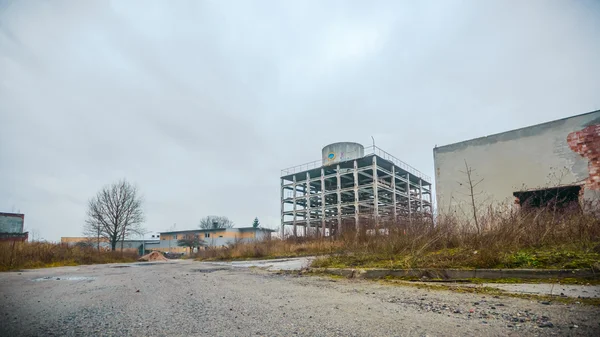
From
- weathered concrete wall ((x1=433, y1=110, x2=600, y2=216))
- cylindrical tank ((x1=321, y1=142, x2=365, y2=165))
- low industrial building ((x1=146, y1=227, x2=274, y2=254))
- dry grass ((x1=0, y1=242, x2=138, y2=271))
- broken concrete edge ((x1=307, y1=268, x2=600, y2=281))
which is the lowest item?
low industrial building ((x1=146, y1=227, x2=274, y2=254))

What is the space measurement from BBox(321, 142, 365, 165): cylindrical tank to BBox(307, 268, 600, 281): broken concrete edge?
1407 inches

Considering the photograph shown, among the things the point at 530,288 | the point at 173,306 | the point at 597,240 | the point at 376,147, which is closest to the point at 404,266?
the point at 530,288

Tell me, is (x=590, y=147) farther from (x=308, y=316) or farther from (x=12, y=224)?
(x=12, y=224)

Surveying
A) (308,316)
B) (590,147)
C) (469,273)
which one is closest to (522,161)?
(590,147)

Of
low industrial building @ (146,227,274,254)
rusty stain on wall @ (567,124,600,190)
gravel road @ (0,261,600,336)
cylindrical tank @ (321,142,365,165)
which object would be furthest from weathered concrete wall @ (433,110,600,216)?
low industrial building @ (146,227,274,254)

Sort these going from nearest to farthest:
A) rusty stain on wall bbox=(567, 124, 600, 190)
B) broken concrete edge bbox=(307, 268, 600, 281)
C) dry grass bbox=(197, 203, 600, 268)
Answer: broken concrete edge bbox=(307, 268, 600, 281) < dry grass bbox=(197, 203, 600, 268) < rusty stain on wall bbox=(567, 124, 600, 190)

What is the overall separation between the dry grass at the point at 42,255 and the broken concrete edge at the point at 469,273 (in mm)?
17845

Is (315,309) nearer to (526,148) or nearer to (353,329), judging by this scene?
(353,329)

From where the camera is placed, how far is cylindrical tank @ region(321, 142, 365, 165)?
137ft

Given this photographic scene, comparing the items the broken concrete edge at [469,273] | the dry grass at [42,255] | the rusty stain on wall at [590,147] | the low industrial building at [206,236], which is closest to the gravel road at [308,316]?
the broken concrete edge at [469,273]

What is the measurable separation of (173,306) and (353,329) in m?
2.42

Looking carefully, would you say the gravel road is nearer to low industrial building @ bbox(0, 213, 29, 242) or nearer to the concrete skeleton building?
the concrete skeleton building

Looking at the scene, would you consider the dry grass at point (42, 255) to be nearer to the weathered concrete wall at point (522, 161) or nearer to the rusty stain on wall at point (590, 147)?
the weathered concrete wall at point (522, 161)

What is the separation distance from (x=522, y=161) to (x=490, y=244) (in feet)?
40.8
